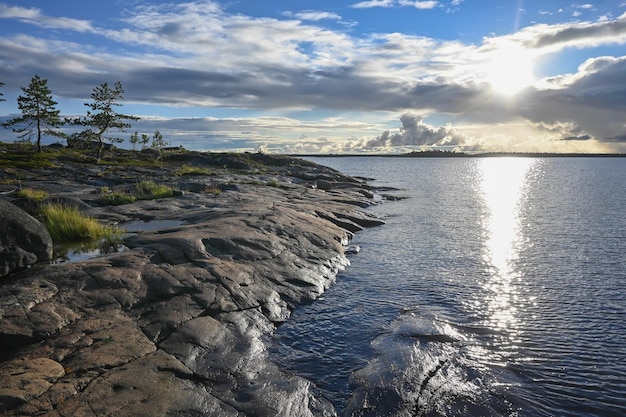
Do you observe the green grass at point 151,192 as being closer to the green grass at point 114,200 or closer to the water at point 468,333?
the green grass at point 114,200

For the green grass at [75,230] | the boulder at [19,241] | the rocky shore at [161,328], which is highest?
the boulder at [19,241]

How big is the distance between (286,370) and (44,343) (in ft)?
16.4

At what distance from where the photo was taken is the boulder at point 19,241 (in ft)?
38.0

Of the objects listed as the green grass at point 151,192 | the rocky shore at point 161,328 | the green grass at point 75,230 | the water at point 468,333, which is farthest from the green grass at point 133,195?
the water at point 468,333

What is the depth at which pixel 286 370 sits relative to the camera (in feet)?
33.7

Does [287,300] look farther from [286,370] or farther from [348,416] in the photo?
[348,416]

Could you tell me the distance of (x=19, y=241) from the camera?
12047 millimetres

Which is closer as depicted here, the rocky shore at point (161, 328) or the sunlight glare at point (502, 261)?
the rocky shore at point (161, 328)

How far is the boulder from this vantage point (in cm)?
1159

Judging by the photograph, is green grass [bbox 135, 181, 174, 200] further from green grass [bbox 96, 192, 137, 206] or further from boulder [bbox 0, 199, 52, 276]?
boulder [bbox 0, 199, 52, 276]

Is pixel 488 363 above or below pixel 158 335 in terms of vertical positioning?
below

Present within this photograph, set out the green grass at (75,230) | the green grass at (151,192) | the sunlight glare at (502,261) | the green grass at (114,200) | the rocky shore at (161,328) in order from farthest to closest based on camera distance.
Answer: the green grass at (151,192) → the green grass at (114,200) → the green grass at (75,230) → the sunlight glare at (502,261) → the rocky shore at (161,328)

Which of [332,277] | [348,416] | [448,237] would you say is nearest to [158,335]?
[348,416]

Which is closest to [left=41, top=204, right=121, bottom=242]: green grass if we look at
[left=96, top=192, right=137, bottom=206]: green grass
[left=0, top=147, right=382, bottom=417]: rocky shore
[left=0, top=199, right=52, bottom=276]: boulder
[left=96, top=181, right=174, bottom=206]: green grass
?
[left=0, top=147, right=382, bottom=417]: rocky shore
